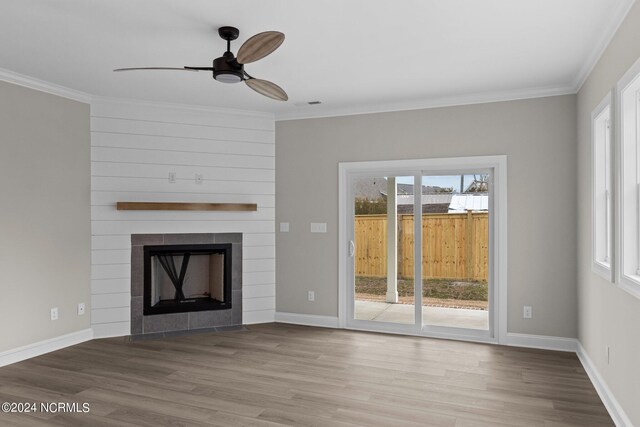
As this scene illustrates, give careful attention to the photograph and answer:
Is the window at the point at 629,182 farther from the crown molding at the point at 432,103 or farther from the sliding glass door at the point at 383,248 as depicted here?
the sliding glass door at the point at 383,248

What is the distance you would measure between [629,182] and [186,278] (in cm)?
470

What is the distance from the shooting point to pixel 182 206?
5.31 meters

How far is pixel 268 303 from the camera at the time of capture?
5.86 meters

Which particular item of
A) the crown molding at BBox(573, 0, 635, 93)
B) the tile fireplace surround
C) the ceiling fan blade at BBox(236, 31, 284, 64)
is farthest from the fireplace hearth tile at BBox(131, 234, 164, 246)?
the crown molding at BBox(573, 0, 635, 93)

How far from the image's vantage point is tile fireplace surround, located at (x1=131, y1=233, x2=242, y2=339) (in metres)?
5.25

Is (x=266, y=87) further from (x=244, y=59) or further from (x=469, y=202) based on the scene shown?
(x=469, y=202)

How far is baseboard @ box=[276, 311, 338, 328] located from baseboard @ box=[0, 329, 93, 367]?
2216 millimetres

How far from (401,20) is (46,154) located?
3705 mm

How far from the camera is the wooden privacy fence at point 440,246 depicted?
5.04 meters

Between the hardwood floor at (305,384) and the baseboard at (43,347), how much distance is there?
12 cm

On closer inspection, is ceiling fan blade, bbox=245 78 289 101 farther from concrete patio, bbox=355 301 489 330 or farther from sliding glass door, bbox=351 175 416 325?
concrete patio, bbox=355 301 489 330

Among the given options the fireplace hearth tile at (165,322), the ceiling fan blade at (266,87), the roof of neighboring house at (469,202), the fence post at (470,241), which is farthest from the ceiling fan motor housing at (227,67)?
the fireplace hearth tile at (165,322)

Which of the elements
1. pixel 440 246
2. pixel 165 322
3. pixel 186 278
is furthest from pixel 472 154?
pixel 165 322

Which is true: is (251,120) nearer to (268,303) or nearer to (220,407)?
(268,303)
